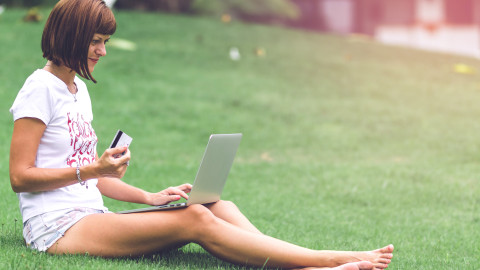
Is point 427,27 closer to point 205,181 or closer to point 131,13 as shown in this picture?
point 131,13

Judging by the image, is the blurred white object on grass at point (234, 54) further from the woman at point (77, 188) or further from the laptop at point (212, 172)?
the woman at point (77, 188)

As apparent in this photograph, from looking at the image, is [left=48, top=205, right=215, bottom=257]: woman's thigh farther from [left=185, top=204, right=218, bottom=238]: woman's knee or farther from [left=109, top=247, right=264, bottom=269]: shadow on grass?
[left=109, top=247, right=264, bottom=269]: shadow on grass

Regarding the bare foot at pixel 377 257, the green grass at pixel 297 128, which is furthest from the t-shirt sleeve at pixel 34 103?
the bare foot at pixel 377 257

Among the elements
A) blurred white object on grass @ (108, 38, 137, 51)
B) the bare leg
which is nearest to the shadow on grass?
the bare leg

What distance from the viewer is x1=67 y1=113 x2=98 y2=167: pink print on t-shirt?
10.0ft

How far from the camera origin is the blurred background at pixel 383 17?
64.9 feet

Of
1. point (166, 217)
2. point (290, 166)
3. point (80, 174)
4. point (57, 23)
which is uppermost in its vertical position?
point (57, 23)

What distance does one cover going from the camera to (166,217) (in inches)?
118

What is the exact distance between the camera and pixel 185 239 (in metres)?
3.05

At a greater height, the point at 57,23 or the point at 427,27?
the point at 57,23

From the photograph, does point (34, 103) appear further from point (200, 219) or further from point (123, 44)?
point (123, 44)

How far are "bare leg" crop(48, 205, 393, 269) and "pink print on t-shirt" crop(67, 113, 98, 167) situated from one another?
288 millimetres

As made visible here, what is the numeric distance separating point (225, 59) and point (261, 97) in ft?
8.04

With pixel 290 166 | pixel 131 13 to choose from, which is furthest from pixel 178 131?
pixel 131 13
